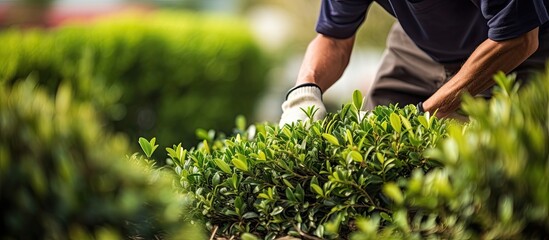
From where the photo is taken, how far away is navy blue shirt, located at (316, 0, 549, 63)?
345 cm

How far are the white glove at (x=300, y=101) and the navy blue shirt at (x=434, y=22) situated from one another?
343mm

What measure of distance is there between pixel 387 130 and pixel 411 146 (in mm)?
108

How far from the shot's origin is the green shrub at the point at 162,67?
7953 millimetres

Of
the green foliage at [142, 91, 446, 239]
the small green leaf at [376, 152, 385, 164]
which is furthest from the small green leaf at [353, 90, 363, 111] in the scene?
the small green leaf at [376, 152, 385, 164]

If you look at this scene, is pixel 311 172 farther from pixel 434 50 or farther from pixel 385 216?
pixel 434 50

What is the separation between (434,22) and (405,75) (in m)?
0.55

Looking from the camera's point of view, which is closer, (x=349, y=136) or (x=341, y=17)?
(x=349, y=136)

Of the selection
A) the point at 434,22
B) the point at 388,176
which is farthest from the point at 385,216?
the point at 434,22

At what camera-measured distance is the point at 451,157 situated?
2.09m

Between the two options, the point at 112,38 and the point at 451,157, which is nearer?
the point at 451,157

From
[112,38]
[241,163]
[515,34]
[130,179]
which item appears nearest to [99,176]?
[130,179]

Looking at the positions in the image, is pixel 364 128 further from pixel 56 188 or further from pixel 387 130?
pixel 56 188

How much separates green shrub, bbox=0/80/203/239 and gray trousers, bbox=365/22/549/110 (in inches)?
79.7

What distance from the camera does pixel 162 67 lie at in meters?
8.85
